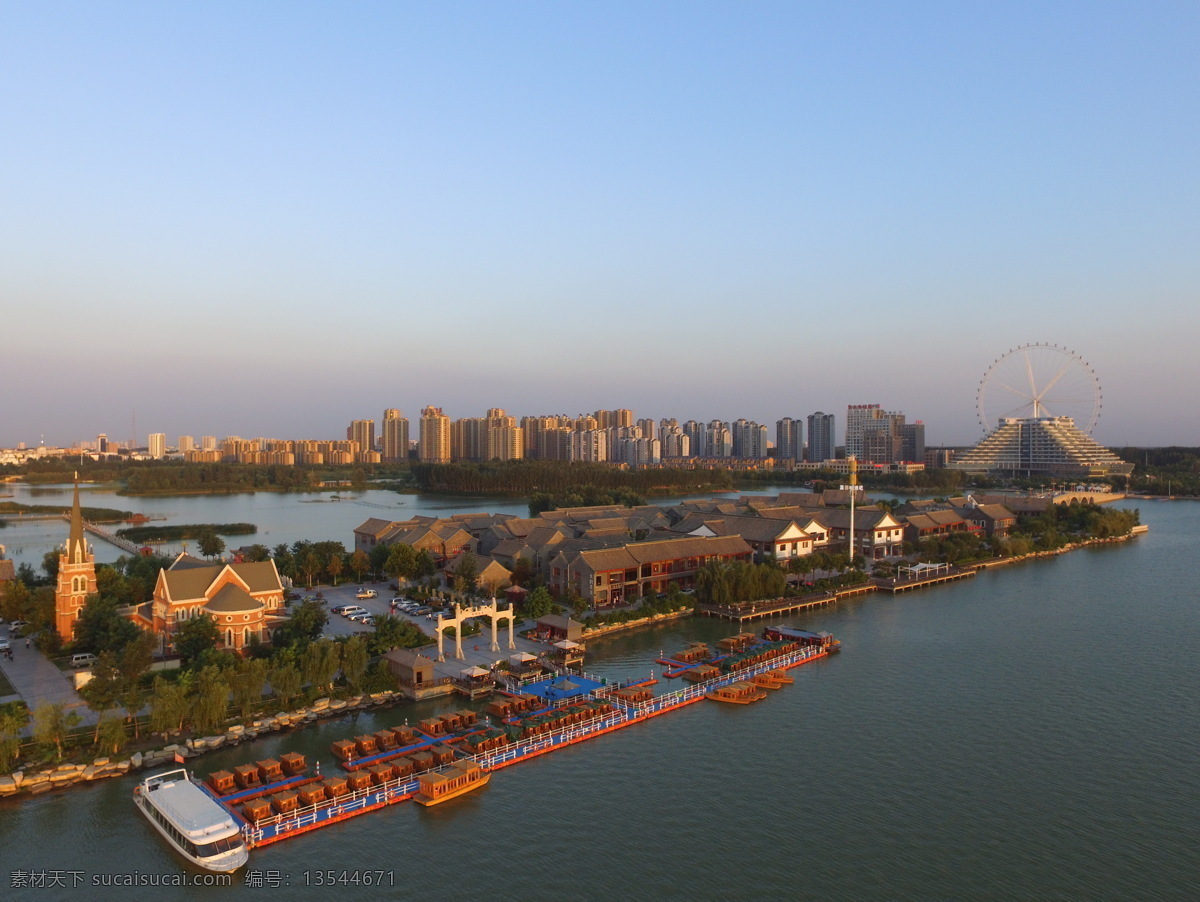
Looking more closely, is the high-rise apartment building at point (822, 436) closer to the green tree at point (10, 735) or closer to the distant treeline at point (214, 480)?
the distant treeline at point (214, 480)

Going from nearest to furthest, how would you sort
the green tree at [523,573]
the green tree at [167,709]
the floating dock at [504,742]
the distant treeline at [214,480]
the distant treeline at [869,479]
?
1. the floating dock at [504,742]
2. the green tree at [167,709]
3. the green tree at [523,573]
4. the distant treeline at [214,480]
5. the distant treeline at [869,479]

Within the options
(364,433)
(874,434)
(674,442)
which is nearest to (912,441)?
(874,434)

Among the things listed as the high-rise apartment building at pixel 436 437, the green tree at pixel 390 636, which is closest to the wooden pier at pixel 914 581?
the green tree at pixel 390 636

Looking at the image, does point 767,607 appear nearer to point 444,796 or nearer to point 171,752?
point 444,796

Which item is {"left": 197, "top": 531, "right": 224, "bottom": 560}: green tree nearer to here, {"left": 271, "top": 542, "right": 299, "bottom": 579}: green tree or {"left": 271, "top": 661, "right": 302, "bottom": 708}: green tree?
{"left": 271, "top": 542, "right": 299, "bottom": 579}: green tree

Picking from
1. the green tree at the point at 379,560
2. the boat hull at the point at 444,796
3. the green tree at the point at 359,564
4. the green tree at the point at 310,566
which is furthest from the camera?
the green tree at the point at 379,560

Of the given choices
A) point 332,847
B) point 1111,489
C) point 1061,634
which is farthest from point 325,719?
point 1111,489
